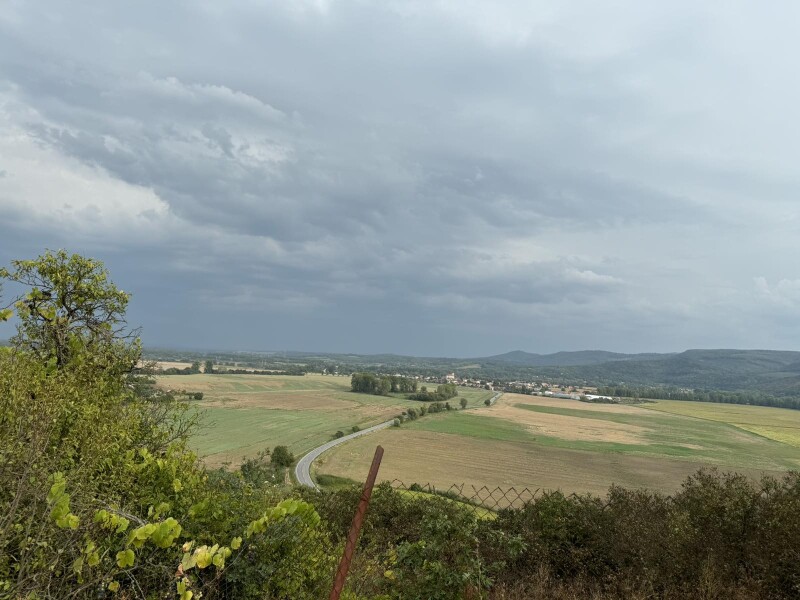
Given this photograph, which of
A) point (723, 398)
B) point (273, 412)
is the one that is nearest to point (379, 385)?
point (273, 412)

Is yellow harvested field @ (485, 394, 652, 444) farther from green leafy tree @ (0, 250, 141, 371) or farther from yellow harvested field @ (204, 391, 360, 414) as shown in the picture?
green leafy tree @ (0, 250, 141, 371)

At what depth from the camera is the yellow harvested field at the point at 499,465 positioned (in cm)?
4575

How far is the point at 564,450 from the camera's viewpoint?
65375 mm

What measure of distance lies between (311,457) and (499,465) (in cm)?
2295

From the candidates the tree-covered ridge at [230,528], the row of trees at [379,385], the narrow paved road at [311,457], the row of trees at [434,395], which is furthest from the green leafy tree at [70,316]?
the row of trees at [379,385]

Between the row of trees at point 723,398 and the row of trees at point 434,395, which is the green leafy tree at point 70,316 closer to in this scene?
the row of trees at point 434,395

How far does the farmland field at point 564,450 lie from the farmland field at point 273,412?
28.6 ft

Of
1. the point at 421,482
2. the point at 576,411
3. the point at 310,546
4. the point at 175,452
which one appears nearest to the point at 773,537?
the point at 310,546

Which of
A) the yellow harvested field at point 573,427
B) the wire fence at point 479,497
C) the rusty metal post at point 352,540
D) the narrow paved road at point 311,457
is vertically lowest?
the yellow harvested field at point 573,427

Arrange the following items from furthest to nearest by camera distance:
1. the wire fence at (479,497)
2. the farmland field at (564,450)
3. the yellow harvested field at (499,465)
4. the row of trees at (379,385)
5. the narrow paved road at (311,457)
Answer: the row of trees at (379,385)
the farmland field at (564,450)
the narrow paved road at (311,457)
the yellow harvested field at (499,465)
the wire fence at (479,497)

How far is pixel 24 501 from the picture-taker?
19.1 feet

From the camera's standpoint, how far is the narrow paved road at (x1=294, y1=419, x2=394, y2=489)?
152 feet

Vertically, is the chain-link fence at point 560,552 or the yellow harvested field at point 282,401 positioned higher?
the chain-link fence at point 560,552

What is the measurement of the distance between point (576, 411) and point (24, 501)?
125 meters
